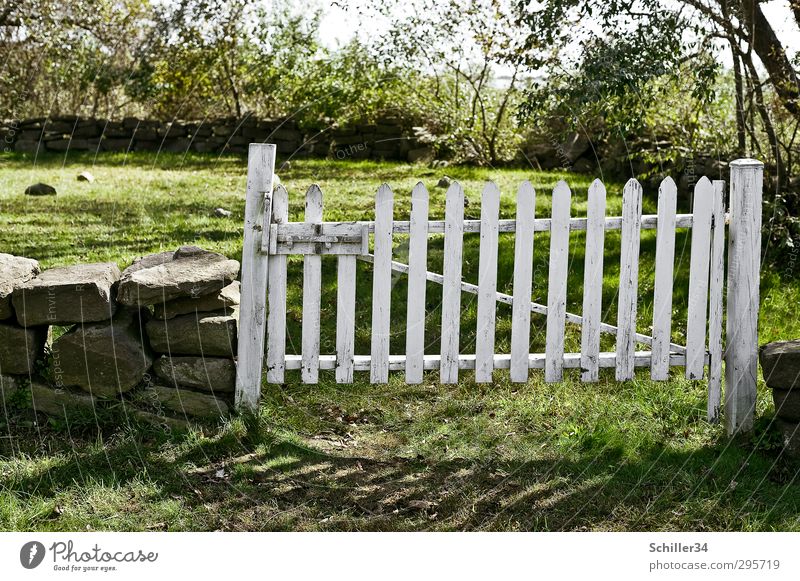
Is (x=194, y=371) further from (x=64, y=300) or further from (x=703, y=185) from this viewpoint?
(x=703, y=185)

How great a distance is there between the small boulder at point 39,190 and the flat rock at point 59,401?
257 inches

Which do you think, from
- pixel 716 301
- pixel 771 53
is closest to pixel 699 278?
pixel 716 301

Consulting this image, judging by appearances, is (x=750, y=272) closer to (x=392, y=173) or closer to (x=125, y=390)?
(x=125, y=390)

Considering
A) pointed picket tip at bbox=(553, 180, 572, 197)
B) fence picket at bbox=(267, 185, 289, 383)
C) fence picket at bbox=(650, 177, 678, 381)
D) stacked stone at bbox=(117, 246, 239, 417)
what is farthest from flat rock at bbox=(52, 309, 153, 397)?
fence picket at bbox=(650, 177, 678, 381)

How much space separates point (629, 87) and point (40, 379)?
5.54 m

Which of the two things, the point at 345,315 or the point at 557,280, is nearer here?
the point at 345,315

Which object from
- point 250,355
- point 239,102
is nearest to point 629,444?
point 250,355

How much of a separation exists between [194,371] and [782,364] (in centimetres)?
325

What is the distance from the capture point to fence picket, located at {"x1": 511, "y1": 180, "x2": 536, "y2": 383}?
492 centimetres

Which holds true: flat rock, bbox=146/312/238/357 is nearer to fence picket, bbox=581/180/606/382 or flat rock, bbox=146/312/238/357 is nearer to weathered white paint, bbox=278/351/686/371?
weathered white paint, bbox=278/351/686/371

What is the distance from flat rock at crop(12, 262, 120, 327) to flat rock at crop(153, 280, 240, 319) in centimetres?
28

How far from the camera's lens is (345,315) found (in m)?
4.87

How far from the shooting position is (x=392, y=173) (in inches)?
484

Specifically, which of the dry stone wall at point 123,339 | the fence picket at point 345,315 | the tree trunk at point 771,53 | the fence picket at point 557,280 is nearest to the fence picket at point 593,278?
the fence picket at point 557,280
